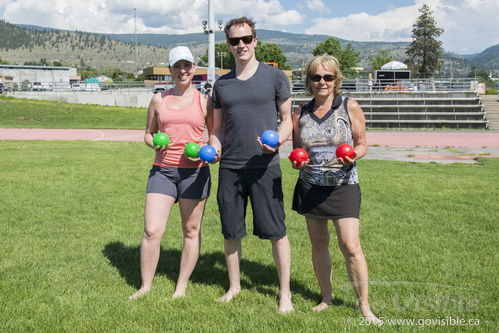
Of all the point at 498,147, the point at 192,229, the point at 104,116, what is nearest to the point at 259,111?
the point at 192,229

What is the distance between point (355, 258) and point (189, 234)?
1.55 meters

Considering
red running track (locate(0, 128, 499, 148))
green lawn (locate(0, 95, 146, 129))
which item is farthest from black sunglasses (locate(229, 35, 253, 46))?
green lawn (locate(0, 95, 146, 129))

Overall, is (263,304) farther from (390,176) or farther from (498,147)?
(498,147)

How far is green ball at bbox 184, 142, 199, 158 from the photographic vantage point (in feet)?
13.1

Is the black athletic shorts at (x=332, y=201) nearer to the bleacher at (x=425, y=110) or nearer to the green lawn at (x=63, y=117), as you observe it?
the green lawn at (x=63, y=117)

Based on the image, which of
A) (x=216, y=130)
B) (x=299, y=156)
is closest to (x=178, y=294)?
(x=216, y=130)

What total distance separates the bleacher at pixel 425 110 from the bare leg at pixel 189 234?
76.5 ft

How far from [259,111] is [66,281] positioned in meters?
2.60

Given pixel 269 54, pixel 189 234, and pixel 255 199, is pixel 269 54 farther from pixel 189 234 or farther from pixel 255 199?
pixel 255 199

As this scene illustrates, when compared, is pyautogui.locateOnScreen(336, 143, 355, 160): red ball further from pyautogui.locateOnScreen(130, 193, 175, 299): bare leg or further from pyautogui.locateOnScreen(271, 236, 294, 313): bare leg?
pyautogui.locateOnScreen(130, 193, 175, 299): bare leg

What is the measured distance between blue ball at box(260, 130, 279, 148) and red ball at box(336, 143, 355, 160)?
1.60 feet

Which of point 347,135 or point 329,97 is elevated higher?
point 329,97

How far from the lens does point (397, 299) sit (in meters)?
4.17

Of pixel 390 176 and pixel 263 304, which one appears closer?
pixel 263 304
